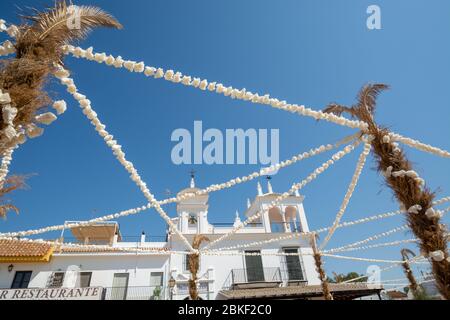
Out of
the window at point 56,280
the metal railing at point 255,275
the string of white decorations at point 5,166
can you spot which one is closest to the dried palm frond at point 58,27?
the string of white decorations at point 5,166

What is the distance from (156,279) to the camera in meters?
14.8

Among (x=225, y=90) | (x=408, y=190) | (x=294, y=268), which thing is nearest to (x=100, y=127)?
(x=225, y=90)

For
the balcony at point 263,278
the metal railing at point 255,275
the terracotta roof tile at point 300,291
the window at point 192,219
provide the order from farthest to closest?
the window at point 192,219 → the metal railing at point 255,275 → the balcony at point 263,278 → the terracotta roof tile at point 300,291

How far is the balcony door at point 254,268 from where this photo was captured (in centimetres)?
1546

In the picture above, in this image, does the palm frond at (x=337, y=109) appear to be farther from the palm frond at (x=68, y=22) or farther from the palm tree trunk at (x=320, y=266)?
the palm tree trunk at (x=320, y=266)

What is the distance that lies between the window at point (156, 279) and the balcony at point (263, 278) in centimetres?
359

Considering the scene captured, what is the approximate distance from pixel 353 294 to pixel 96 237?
17.7 metres

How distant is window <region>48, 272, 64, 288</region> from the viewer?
1406cm

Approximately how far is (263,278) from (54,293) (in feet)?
35.2

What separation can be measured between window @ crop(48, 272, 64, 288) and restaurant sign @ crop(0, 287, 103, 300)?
69.1 inches

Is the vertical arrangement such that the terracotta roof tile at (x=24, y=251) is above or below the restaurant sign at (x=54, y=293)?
above

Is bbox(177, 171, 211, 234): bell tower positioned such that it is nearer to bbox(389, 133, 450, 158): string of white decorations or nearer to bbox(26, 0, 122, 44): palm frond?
bbox(389, 133, 450, 158): string of white decorations
